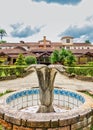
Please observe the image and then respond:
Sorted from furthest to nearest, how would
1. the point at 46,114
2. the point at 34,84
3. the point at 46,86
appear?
the point at 34,84
the point at 46,86
the point at 46,114

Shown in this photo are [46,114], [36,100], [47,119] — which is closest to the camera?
[47,119]

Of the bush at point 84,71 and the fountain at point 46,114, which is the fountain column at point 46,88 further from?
the bush at point 84,71

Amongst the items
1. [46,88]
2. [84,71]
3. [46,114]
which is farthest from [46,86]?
[84,71]

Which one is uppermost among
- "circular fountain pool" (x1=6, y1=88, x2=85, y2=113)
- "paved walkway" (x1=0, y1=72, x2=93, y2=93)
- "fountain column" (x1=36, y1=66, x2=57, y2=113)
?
"fountain column" (x1=36, y1=66, x2=57, y2=113)

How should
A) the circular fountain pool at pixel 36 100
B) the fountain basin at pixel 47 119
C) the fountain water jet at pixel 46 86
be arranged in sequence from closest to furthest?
the fountain basin at pixel 47 119 < the fountain water jet at pixel 46 86 < the circular fountain pool at pixel 36 100

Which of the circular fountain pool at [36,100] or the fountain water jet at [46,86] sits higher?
the fountain water jet at [46,86]

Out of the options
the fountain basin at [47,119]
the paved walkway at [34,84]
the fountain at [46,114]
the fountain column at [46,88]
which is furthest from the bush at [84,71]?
the fountain column at [46,88]

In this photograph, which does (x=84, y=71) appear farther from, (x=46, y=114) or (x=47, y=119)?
(x=47, y=119)

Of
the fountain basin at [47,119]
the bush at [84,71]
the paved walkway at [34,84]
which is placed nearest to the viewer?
the fountain basin at [47,119]

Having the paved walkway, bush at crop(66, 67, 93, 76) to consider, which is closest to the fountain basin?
the paved walkway

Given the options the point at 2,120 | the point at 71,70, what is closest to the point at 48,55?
the point at 71,70

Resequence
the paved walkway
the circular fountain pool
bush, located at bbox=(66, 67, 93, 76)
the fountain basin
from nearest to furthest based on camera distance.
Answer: the fountain basin, the circular fountain pool, the paved walkway, bush, located at bbox=(66, 67, 93, 76)

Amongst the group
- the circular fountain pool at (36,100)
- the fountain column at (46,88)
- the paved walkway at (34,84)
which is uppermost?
the fountain column at (46,88)

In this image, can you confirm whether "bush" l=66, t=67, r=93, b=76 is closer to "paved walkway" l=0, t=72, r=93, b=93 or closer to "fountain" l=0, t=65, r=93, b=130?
"paved walkway" l=0, t=72, r=93, b=93
